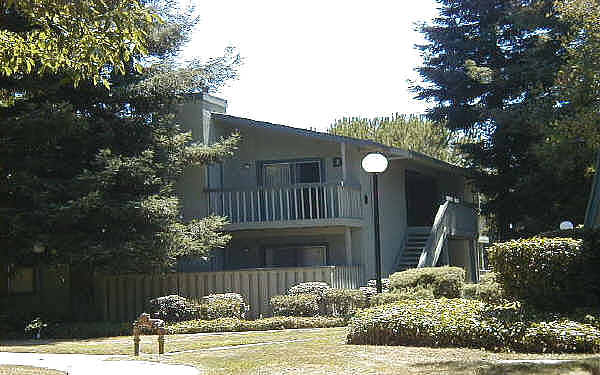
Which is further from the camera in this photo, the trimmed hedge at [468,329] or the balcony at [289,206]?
the balcony at [289,206]

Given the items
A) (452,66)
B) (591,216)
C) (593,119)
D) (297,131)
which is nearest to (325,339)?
(591,216)

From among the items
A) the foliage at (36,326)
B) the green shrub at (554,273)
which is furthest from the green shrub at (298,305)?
the green shrub at (554,273)

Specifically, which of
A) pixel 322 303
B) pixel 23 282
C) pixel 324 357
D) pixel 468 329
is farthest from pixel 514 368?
pixel 23 282

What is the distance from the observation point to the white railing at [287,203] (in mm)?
24344

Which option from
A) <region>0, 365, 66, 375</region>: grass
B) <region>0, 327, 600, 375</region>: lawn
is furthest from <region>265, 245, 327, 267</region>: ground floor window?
<region>0, 365, 66, 375</region>: grass

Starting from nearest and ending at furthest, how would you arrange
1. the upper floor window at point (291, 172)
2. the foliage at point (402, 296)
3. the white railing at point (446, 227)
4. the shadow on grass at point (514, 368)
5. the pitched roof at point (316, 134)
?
1. the shadow on grass at point (514, 368)
2. the foliage at point (402, 296)
3. the pitched roof at point (316, 134)
4. the upper floor window at point (291, 172)
5. the white railing at point (446, 227)

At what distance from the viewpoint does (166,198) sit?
22266 mm

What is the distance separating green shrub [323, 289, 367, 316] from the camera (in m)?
21.3

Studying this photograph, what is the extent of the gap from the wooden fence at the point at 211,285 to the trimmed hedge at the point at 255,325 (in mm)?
2496

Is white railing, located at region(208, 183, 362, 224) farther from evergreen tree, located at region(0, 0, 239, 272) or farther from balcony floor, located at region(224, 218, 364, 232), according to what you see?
evergreen tree, located at region(0, 0, 239, 272)

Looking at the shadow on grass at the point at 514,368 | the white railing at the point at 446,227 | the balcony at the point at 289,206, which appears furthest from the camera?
the white railing at the point at 446,227

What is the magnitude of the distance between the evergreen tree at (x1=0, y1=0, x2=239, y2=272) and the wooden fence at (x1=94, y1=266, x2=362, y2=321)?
1.05 metres

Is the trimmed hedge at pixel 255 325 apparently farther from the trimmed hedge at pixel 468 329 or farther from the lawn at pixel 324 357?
the trimmed hedge at pixel 468 329

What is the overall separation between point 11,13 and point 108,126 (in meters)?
3.63
